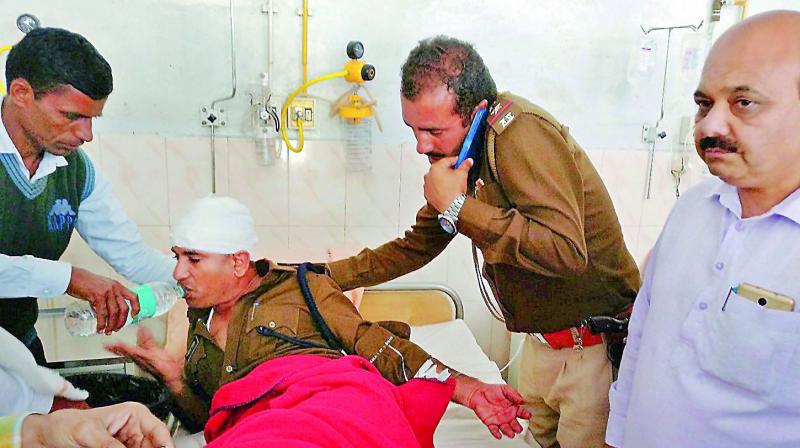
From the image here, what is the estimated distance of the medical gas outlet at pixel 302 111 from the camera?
2938mm

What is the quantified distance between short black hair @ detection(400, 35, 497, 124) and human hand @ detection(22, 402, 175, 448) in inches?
40.6

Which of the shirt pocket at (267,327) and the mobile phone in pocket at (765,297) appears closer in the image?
the mobile phone in pocket at (765,297)

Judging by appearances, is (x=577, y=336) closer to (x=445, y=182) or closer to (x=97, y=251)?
(x=445, y=182)

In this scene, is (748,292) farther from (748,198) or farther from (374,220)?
(374,220)

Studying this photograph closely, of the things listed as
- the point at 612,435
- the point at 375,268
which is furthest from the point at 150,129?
the point at 612,435

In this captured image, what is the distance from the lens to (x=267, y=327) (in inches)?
69.0

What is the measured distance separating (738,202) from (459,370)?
1.72 meters

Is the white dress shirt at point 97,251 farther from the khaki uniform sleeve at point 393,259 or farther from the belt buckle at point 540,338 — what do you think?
the belt buckle at point 540,338

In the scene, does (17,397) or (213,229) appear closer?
(17,397)

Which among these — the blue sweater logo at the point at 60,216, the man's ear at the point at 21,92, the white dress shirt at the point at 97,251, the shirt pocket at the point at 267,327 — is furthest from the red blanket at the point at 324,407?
the man's ear at the point at 21,92

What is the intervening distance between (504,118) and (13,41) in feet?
7.90

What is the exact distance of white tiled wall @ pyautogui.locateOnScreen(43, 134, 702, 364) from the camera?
9.44 ft

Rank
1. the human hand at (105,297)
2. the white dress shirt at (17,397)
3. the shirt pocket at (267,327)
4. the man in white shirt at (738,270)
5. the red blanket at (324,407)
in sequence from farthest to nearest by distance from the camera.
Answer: the human hand at (105,297) < the shirt pocket at (267,327) < the white dress shirt at (17,397) < the red blanket at (324,407) < the man in white shirt at (738,270)

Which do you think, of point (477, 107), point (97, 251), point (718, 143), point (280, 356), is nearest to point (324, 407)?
point (280, 356)
